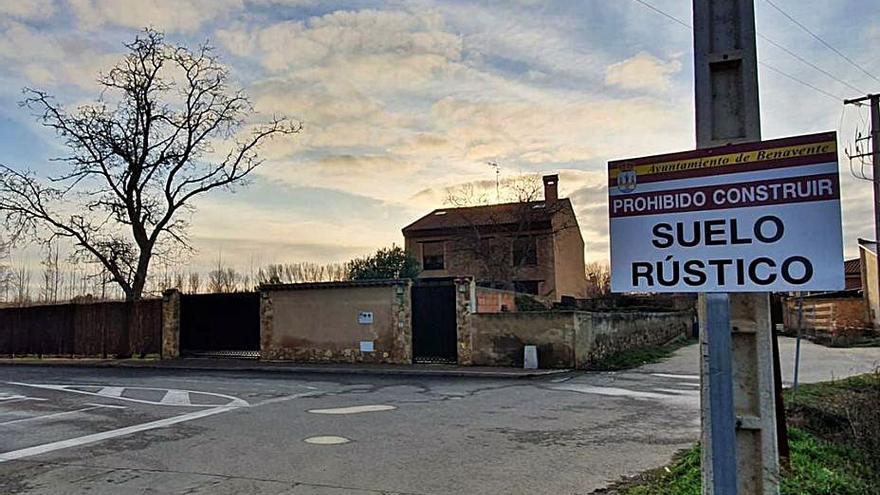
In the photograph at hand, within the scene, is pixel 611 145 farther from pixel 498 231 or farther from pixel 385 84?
pixel 498 231

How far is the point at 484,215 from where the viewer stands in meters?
45.4

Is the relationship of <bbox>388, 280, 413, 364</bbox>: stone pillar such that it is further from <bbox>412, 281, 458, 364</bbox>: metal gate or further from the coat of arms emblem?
the coat of arms emblem

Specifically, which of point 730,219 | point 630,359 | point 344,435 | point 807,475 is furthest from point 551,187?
point 730,219

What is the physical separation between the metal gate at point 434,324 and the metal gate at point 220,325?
20.2 ft

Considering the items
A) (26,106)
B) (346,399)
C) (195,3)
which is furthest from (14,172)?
(346,399)

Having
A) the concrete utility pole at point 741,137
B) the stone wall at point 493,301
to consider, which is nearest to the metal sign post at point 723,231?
the concrete utility pole at point 741,137

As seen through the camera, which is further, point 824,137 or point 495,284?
point 495,284

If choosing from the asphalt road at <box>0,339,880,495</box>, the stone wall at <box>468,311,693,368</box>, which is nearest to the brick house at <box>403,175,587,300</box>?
the stone wall at <box>468,311,693,368</box>

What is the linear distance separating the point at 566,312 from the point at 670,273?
15.4 meters

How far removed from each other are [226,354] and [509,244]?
2124 cm

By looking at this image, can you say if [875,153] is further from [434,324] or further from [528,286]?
[528,286]

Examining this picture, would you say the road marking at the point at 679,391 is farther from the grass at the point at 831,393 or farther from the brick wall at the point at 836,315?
the brick wall at the point at 836,315

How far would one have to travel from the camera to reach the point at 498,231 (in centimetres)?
4241

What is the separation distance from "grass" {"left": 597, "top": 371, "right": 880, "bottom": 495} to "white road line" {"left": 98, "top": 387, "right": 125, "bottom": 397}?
1138 centimetres
